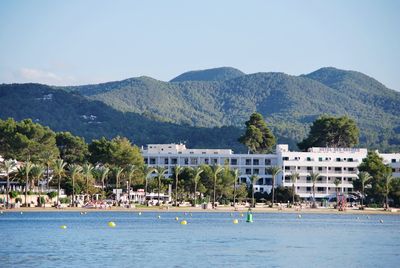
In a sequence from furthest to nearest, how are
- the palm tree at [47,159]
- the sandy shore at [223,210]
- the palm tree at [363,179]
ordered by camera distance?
the palm tree at [363,179]
the palm tree at [47,159]
the sandy shore at [223,210]

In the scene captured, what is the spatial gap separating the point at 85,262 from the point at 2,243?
16.1 m

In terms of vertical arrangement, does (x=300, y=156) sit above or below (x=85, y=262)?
above

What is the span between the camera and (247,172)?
200 m

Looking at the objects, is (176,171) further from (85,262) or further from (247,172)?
(85,262)

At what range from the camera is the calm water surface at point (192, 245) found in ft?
190

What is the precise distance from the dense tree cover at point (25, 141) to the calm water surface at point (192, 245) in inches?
2258

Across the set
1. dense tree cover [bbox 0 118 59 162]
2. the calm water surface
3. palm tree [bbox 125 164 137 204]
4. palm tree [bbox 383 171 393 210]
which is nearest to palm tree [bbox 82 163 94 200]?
palm tree [bbox 125 164 137 204]

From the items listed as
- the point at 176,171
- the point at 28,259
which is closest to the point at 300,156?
the point at 176,171

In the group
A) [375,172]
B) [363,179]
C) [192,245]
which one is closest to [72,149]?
[363,179]

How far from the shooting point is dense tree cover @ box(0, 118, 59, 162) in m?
159

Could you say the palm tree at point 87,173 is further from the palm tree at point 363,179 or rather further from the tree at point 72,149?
the palm tree at point 363,179

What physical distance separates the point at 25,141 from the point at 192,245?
300 feet

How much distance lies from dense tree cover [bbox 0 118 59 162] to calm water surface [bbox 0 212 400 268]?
57349mm

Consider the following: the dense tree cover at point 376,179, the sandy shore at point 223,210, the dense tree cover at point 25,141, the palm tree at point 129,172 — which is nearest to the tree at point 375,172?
the dense tree cover at point 376,179
